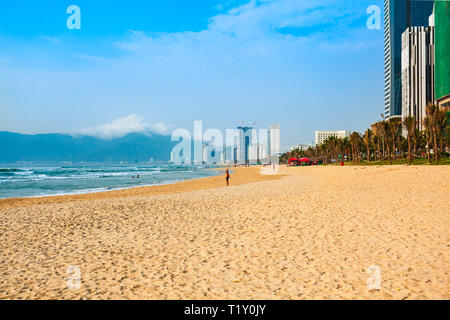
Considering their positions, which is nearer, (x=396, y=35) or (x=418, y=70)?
(x=418, y=70)

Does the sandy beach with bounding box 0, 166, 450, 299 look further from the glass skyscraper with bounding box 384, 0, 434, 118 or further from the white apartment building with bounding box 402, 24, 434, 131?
the glass skyscraper with bounding box 384, 0, 434, 118

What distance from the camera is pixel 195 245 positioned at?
6.94 m

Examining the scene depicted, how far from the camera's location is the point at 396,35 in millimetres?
142500

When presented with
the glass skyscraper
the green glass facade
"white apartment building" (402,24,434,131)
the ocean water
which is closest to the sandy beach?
the ocean water

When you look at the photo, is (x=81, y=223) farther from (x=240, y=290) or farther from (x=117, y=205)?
(x=240, y=290)

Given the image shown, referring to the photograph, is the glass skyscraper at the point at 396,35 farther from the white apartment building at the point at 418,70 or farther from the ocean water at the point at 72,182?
the ocean water at the point at 72,182

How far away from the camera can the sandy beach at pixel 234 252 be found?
4492 mm

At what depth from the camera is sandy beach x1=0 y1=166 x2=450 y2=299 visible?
4492 mm

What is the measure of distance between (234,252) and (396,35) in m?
171

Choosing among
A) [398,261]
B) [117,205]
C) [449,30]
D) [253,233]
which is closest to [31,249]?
[253,233]

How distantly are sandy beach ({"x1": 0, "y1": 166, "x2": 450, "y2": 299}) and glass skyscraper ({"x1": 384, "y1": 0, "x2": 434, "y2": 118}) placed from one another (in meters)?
149

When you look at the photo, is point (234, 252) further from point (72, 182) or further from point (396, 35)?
point (396, 35)

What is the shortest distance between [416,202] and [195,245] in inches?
373

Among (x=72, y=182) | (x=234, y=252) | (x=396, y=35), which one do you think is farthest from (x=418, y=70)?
(x=234, y=252)
